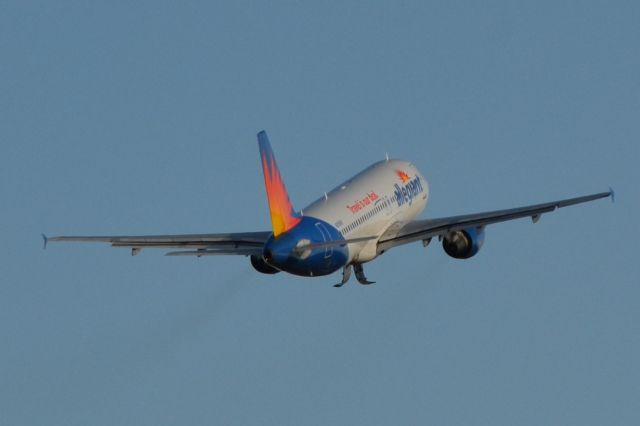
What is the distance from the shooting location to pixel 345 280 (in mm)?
97812

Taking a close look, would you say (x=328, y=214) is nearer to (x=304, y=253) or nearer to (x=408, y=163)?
(x=304, y=253)

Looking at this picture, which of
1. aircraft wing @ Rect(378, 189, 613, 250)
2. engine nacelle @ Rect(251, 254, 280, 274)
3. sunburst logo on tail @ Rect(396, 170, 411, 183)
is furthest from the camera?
sunburst logo on tail @ Rect(396, 170, 411, 183)

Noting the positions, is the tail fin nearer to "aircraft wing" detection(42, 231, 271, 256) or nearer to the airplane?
the airplane

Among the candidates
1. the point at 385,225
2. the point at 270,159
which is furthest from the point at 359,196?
the point at 270,159

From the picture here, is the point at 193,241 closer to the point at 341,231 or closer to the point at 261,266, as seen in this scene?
the point at 261,266

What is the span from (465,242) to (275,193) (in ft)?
42.8

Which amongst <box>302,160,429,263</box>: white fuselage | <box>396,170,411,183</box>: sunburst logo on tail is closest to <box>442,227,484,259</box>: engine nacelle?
<box>302,160,429,263</box>: white fuselage

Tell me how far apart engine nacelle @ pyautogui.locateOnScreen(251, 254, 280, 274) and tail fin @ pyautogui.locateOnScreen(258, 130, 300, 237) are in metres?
5.96

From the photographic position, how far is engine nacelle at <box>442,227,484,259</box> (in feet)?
330

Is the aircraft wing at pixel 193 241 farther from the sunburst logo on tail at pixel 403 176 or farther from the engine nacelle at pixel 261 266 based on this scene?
the sunburst logo on tail at pixel 403 176

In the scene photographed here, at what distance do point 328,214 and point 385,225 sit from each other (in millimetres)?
6948

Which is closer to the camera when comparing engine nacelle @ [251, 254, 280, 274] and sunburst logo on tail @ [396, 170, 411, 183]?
engine nacelle @ [251, 254, 280, 274]

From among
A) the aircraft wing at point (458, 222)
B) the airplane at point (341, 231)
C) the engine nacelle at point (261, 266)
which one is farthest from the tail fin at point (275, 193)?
the aircraft wing at point (458, 222)

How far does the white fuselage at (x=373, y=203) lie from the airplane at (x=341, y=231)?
45mm
